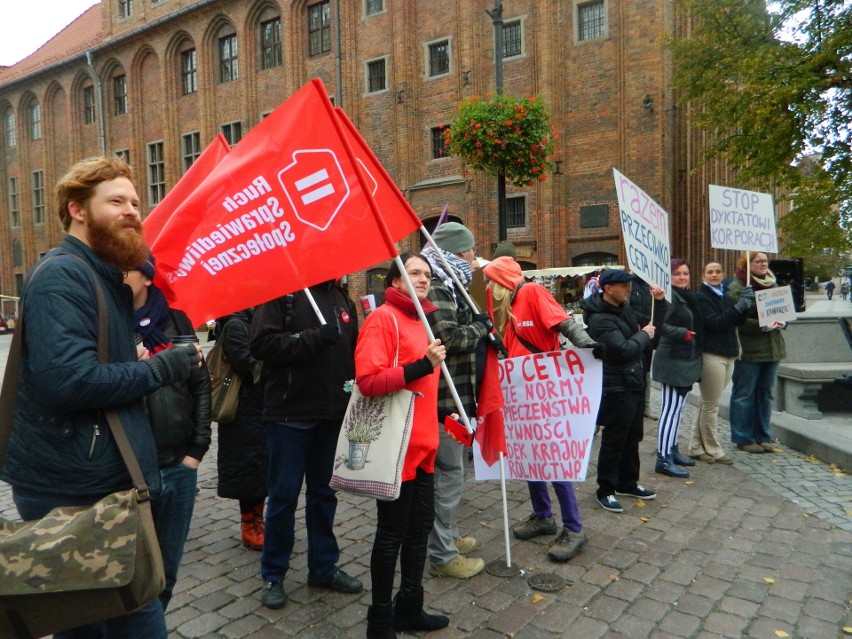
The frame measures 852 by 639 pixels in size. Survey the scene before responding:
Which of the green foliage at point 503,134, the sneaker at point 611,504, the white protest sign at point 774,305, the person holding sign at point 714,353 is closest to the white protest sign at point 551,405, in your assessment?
the sneaker at point 611,504

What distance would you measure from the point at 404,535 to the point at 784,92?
39.0 ft

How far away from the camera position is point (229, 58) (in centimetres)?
2806

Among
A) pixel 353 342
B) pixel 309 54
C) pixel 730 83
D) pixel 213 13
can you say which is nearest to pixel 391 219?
pixel 353 342

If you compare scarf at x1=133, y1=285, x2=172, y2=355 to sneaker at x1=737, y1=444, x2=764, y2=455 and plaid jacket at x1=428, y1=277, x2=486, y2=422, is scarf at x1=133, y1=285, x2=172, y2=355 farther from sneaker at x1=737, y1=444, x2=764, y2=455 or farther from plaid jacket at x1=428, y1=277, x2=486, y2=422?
sneaker at x1=737, y1=444, x2=764, y2=455

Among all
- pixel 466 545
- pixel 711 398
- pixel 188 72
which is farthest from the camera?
pixel 188 72

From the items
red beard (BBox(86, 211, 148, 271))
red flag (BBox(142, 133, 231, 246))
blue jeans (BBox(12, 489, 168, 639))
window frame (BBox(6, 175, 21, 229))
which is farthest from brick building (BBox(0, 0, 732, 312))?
blue jeans (BBox(12, 489, 168, 639))

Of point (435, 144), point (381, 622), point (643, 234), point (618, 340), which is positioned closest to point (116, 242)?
point (381, 622)

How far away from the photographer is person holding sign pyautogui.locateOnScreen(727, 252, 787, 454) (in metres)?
6.24

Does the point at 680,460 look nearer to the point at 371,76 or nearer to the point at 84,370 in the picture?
the point at 84,370

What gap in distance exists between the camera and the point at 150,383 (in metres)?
1.99

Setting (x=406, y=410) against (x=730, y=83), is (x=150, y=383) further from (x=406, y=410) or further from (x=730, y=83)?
(x=730, y=83)

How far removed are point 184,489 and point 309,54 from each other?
84.9 feet

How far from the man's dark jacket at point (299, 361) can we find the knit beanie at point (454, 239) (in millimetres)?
1116

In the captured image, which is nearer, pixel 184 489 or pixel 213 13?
pixel 184 489
